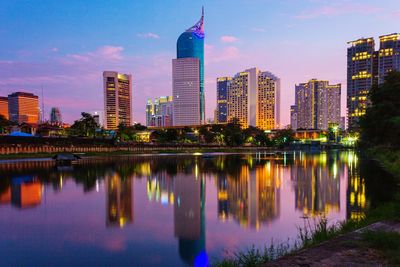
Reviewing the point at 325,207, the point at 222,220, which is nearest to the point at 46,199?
the point at 222,220

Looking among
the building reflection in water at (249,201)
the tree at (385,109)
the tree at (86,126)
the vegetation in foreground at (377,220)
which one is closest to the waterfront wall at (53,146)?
the tree at (86,126)

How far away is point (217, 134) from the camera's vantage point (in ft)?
580

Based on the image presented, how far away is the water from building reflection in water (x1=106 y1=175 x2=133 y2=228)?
53mm

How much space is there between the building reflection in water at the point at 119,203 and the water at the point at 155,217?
0.05 metres

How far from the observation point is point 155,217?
17312 mm

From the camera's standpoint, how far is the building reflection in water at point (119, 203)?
16.7 meters

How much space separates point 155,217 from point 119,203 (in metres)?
4.52

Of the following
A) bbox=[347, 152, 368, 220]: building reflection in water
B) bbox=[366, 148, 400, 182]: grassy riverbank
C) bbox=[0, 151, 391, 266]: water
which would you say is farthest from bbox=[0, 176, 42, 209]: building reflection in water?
bbox=[366, 148, 400, 182]: grassy riverbank

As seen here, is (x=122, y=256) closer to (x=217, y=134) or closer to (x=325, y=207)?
(x=325, y=207)

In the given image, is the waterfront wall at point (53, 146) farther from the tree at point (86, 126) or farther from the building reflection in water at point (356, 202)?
the building reflection in water at point (356, 202)

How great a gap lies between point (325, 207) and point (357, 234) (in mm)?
9264

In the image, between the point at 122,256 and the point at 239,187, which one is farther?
the point at 239,187

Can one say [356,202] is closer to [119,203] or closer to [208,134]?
[119,203]

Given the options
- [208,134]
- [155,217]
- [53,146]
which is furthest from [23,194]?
[208,134]
